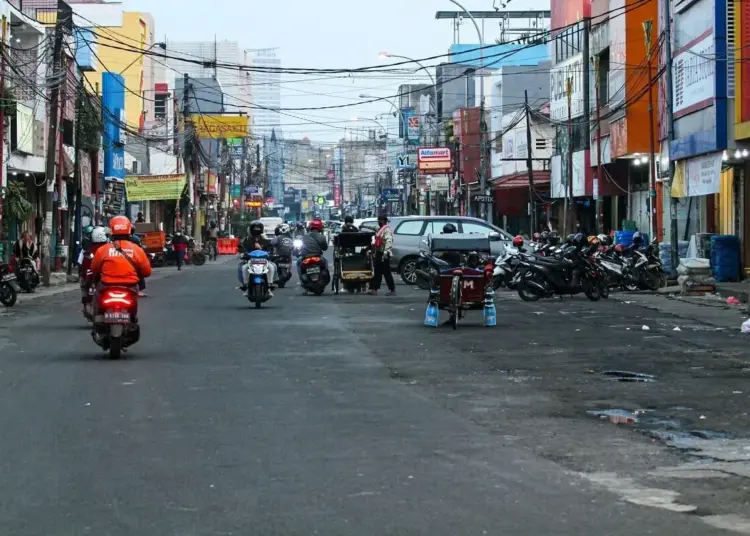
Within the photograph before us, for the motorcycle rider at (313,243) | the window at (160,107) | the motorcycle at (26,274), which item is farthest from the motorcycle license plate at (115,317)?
the window at (160,107)

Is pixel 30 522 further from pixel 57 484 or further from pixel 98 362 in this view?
pixel 98 362

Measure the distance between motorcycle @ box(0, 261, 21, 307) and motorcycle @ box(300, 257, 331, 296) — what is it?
21.8 ft

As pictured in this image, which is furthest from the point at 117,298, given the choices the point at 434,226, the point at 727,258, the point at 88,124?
the point at 88,124

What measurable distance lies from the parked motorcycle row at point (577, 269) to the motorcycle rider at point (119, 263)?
44.5 ft

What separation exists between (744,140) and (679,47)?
24.1 feet

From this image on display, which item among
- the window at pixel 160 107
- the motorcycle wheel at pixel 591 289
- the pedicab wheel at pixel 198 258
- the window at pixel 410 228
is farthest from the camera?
the window at pixel 160 107

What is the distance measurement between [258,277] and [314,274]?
183 inches

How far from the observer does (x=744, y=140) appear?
34.2 metres

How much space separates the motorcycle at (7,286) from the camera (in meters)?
28.9

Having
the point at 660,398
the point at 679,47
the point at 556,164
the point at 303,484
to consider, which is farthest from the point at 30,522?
the point at 556,164

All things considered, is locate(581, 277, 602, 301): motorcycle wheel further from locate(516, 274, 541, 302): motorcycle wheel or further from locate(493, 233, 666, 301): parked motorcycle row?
locate(516, 274, 541, 302): motorcycle wheel

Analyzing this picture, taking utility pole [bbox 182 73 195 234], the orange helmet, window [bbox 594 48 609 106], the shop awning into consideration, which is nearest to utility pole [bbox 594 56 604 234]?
window [bbox 594 48 609 106]

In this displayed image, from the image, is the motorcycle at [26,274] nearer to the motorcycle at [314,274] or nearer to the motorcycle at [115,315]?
the motorcycle at [314,274]

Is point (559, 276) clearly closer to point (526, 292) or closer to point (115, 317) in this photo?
point (526, 292)
